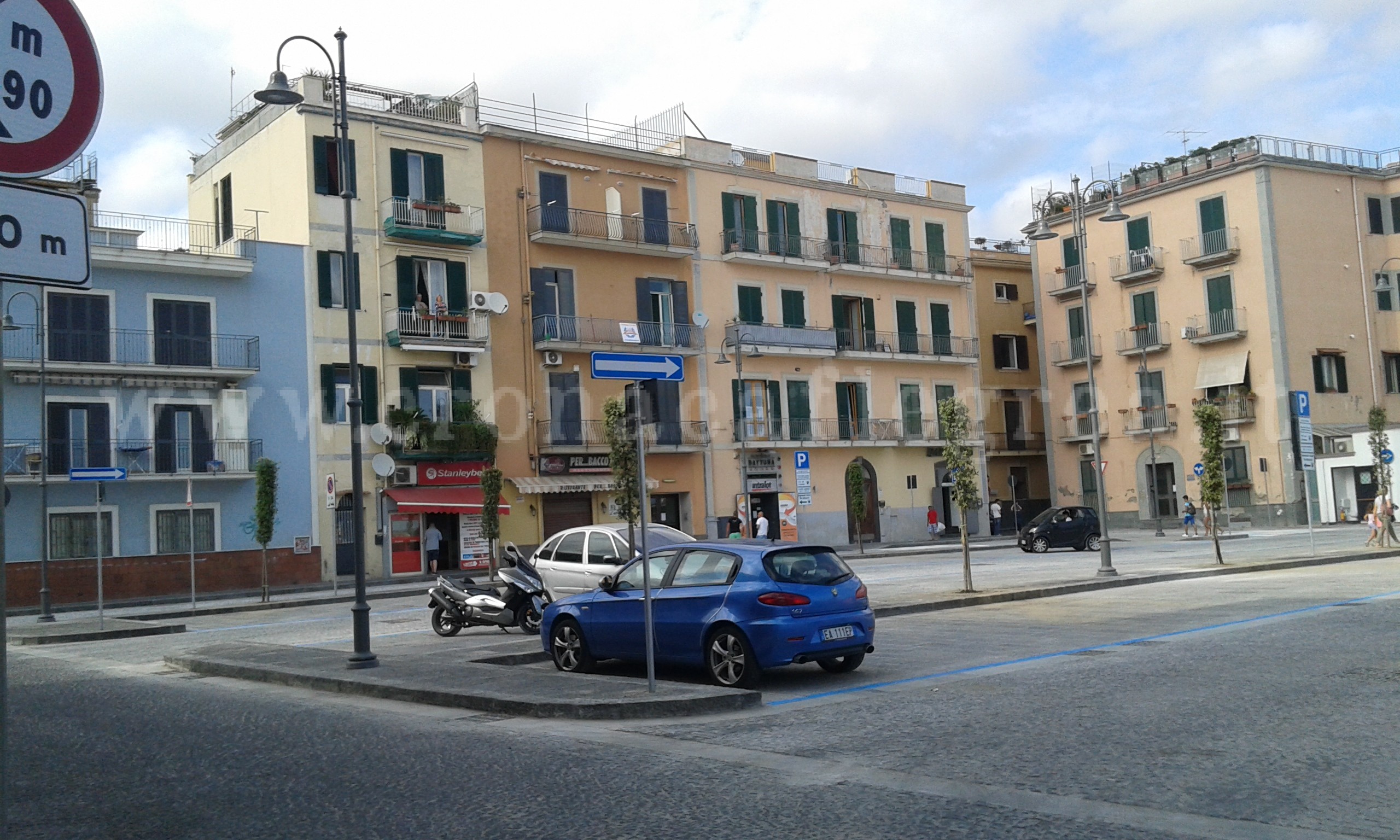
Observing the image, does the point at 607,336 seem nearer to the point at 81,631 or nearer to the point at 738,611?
the point at 81,631

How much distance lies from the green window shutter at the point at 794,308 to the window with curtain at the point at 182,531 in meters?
24.1

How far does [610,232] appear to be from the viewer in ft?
147

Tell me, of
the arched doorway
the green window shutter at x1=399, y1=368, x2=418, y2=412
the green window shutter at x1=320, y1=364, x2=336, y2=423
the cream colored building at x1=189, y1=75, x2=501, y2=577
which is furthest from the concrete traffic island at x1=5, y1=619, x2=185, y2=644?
the arched doorway

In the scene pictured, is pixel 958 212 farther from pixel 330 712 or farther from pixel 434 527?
pixel 330 712

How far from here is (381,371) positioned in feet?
128

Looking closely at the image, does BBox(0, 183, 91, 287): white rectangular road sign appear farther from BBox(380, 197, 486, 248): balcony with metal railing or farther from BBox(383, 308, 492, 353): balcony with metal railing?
BBox(380, 197, 486, 248): balcony with metal railing

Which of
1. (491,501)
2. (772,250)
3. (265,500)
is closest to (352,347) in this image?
(265,500)

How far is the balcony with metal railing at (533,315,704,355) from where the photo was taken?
42781mm

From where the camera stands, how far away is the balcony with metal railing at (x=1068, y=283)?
5700 centimetres

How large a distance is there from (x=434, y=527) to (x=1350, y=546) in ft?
90.0

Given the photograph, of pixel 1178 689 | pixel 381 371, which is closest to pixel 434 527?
pixel 381 371

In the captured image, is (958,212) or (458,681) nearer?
(458,681)

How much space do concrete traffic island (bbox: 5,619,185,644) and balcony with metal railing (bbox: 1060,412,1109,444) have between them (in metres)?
43.9

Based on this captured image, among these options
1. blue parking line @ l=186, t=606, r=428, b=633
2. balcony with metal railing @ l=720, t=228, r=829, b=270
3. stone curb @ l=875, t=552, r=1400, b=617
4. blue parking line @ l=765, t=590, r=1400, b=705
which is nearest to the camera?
blue parking line @ l=765, t=590, r=1400, b=705
